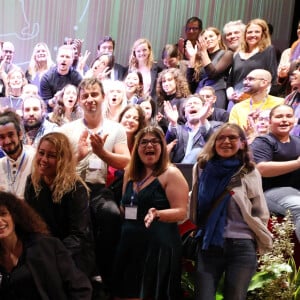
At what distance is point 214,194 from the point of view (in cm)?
337

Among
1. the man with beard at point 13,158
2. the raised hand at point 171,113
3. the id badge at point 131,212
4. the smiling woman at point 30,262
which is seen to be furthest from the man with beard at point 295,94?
the smiling woman at point 30,262

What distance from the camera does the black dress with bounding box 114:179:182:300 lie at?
3.32 metres

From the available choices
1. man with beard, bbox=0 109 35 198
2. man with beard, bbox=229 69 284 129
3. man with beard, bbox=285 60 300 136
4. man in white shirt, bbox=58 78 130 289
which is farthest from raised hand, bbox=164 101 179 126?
man with beard, bbox=0 109 35 198

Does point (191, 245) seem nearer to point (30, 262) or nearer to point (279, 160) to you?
point (279, 160)

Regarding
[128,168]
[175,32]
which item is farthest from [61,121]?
[175,32]

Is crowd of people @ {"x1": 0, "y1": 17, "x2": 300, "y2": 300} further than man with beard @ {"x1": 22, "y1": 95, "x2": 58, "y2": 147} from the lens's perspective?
No

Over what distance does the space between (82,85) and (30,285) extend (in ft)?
5.16

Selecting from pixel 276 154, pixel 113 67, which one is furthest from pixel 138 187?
pixel 113 67

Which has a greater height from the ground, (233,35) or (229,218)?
(233,35)

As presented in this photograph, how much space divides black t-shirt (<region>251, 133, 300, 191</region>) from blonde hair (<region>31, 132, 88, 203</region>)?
1.28 metres

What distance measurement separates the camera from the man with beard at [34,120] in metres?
5.01

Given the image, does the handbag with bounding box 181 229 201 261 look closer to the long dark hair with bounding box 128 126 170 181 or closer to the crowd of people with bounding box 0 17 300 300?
the crowd of people with bounding box 0 17 300 300

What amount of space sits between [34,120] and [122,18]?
9.39 ft

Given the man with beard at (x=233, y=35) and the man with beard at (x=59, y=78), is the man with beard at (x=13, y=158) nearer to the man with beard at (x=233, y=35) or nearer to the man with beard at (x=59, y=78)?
the man with beard at (x=59, y=78)
